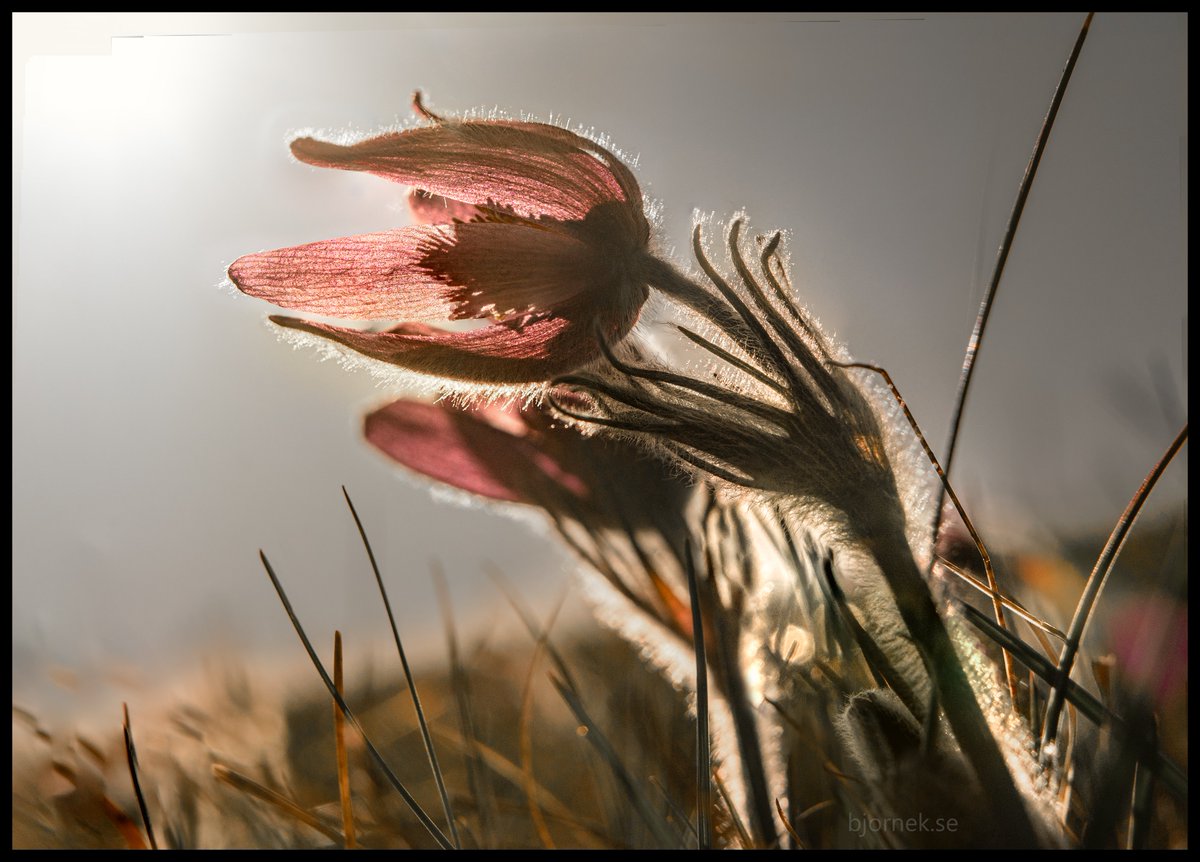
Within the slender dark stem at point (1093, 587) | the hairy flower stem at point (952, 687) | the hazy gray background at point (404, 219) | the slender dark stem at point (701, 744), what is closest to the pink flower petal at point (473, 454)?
the hazy gray background at point (404, 219)

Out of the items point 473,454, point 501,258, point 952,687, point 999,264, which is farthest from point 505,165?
point 952,687

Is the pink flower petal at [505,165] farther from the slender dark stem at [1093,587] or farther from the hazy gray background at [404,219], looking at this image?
the slender dark stem at [1093,587]

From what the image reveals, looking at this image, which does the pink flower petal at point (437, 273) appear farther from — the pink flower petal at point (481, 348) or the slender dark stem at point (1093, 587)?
the slender dark stem at point (1093, 587)

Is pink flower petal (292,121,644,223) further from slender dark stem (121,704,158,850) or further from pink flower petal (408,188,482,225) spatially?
slender dark stem (121,704,158,850)

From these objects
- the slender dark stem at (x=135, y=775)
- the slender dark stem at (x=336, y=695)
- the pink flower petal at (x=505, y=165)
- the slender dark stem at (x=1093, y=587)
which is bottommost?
the slender dark stem at (x=135, y=775)

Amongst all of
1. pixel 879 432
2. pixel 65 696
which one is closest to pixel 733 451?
pixel 879 432

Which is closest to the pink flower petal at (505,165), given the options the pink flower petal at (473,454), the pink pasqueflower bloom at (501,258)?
the pink pasqueflower bloom at (501,258)

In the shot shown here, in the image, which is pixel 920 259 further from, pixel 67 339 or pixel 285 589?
pixel 67 339

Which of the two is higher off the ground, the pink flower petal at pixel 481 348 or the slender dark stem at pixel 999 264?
the slender dark stem at pixel 999 264
